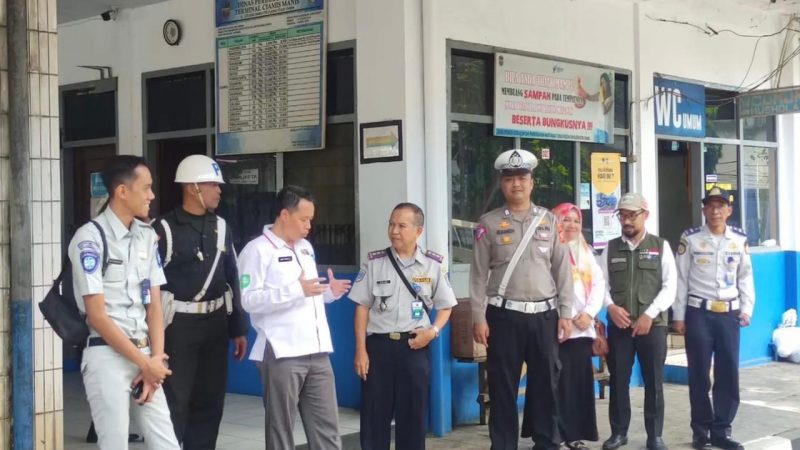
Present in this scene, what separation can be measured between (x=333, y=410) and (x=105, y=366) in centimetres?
166

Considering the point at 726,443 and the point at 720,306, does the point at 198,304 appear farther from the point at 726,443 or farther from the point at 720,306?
the point at 726,443

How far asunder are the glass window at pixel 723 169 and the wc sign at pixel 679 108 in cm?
40

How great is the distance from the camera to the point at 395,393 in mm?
6449

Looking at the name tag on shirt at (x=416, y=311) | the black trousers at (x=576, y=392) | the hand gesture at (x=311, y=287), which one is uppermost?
the hand gesture at (x=311, y=287)

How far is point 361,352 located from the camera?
20.9ft

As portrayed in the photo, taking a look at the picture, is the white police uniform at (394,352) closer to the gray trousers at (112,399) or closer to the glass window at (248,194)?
the gray trousers at (112,399)

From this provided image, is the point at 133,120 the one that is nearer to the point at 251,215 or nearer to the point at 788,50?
the point at 251,215

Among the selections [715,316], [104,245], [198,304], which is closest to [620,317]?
[715,316]

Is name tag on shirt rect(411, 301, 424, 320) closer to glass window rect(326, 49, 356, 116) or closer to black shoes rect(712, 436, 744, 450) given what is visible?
glass window rect(326, 49, 356, 116)

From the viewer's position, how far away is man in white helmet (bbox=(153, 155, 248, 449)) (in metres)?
5.93

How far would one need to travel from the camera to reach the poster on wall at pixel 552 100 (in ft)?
29.2

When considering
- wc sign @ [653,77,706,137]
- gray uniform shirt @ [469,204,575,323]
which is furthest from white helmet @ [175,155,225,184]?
wc sign @ [653,77,706,137]

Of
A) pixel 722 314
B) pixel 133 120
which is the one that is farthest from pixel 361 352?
pixel 133 120

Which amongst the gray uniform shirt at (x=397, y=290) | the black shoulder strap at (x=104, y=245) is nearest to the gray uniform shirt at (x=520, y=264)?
the gray uniform shirt at (x=397, y=290)
